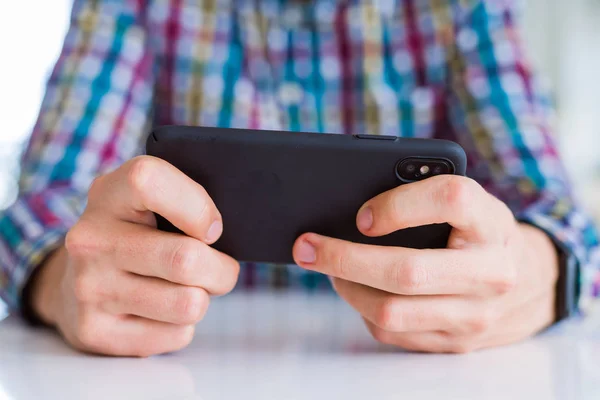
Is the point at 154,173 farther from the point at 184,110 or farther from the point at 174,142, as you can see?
the point at 184,110

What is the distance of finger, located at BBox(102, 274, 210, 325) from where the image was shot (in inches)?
23.9

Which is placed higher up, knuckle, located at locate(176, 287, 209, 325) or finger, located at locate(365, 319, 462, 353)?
knuckle, located at locate(176, 287, 209, 325)

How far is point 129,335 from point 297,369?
7.0 inches

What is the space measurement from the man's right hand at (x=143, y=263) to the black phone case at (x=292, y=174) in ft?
0.07

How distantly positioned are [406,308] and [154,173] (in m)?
0.28

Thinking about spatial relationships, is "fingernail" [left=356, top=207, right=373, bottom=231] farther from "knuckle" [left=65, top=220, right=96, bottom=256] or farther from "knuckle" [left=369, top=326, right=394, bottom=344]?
"knuckle" [left=65, top=220, right=96, bottom=256]

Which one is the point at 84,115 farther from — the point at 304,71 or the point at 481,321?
the point at 481,321

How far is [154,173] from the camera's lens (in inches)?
22.1

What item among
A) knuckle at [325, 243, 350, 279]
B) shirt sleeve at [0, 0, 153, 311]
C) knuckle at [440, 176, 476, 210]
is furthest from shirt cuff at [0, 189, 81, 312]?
knuckle at [440, 176, 476, 210]

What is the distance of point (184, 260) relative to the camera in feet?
1.92

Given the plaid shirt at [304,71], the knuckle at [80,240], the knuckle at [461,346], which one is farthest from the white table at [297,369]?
the plaid shirt at [304,71]

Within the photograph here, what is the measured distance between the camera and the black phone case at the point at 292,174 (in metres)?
0.58

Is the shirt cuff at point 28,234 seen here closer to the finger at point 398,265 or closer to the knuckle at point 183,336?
the knuckle at point 183,336

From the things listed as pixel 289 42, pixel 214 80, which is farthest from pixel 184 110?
pixel 289 42
